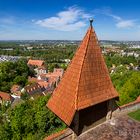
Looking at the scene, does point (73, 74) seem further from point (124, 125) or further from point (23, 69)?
point (23, 69)

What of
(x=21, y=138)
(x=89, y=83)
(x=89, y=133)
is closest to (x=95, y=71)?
(x=89, y=83)

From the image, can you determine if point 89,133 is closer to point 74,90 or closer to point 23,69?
point 74,90

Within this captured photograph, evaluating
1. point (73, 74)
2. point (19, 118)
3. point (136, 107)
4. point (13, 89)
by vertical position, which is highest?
point (73, 74)

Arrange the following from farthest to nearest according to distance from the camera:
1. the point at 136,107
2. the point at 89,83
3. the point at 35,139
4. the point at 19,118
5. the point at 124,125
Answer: the point at 19,118, the point at 35,139, the point at 136,107, the point at 124,125, the point at 89,83

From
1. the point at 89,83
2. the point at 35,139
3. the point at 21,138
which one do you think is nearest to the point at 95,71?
the point at 89,83

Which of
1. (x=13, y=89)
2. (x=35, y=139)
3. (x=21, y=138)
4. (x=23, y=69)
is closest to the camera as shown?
(x=35, y=139)

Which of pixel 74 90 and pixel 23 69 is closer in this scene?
pixel 74 90

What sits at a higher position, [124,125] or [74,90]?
[74,90]
